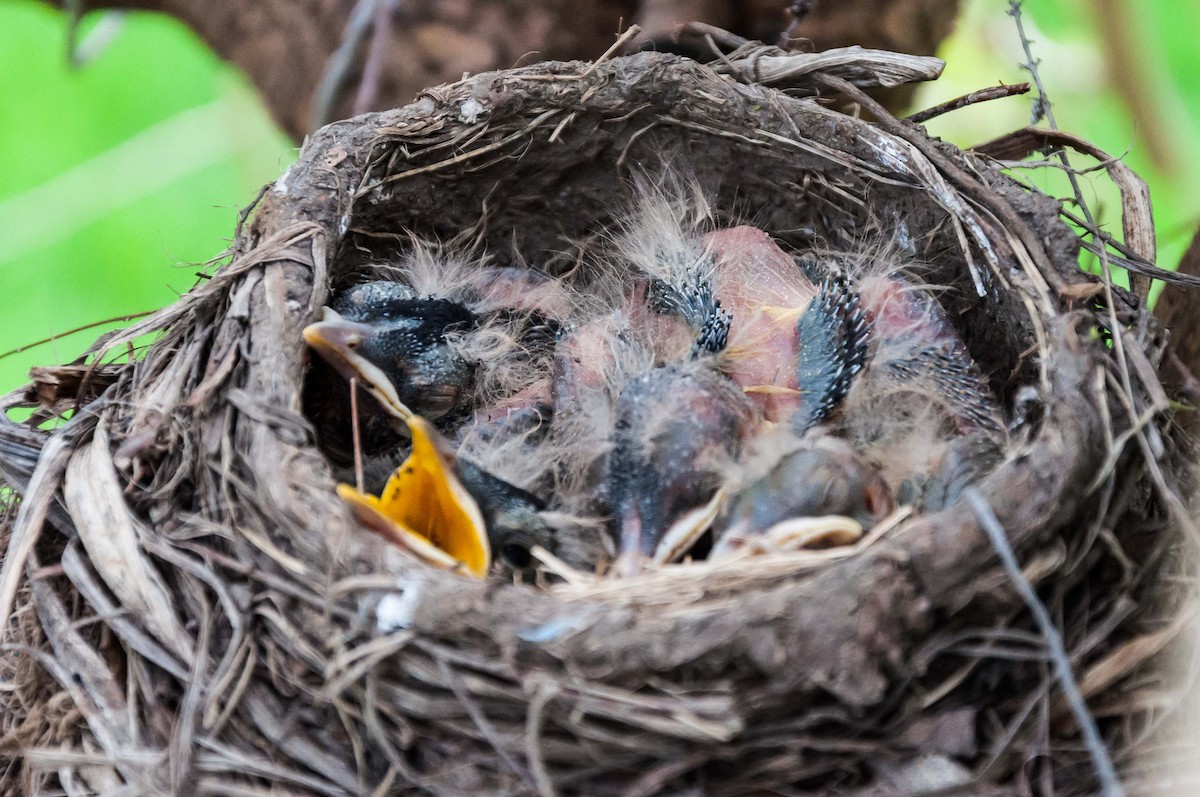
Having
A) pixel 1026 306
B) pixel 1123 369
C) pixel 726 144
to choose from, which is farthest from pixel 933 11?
pixel 1123 369

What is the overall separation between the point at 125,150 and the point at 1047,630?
63.9 inches

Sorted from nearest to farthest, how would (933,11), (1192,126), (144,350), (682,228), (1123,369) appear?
(1123,369) → (144,350) → (682,228) → (933,11) → (1192,126)

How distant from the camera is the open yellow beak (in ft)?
2.56

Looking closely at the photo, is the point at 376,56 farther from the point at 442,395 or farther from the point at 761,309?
the point at 761,309

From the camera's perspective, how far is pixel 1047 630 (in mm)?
559

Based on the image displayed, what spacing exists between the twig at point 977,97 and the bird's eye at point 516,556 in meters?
0.61

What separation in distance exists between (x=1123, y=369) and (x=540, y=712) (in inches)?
20.2

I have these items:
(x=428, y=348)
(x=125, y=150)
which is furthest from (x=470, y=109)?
(x=125, y=150)

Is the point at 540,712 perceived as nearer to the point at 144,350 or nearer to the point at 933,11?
the point at 144,350

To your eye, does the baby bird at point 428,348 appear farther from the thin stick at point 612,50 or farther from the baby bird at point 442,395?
the thin stick at point 612,50

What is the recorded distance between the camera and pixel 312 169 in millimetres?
989

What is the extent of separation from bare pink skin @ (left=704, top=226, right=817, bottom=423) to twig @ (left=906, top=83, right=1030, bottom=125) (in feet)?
0.67

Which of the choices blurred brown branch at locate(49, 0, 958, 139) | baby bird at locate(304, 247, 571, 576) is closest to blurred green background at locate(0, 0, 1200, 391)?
→ blurred brown branch at locate(49, 0, 958, 139)

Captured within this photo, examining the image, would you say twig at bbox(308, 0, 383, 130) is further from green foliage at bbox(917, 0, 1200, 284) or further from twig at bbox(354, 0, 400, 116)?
green foliage at bbox(917, 0, 1200, 284)
